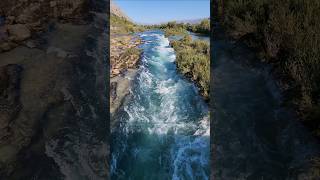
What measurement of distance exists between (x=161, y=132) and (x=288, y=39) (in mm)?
2250

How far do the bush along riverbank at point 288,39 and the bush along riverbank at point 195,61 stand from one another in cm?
134

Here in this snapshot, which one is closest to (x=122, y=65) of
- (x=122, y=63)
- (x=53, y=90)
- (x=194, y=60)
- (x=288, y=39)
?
(x=122, y=63)

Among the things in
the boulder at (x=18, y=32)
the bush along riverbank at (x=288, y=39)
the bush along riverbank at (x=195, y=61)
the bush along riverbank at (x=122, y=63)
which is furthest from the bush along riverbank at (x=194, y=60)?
the boulder at (x=18, y=32)

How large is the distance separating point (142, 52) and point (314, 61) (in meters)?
4.86

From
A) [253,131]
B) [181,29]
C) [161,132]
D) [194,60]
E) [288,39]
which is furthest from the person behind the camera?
[181,29]

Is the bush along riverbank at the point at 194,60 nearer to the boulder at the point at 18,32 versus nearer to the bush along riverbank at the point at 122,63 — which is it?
the bush along riverbank at the point at 122,63

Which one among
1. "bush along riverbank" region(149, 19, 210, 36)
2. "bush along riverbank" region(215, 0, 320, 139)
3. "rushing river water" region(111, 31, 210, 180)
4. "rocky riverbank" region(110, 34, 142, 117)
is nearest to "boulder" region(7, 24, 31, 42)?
"rocky riverbank" region(110, 34, 142, 117)

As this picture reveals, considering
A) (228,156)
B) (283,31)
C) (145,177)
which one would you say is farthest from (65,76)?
(283,31)

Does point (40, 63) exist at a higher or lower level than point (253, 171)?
higher

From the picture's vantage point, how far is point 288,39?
202 inches

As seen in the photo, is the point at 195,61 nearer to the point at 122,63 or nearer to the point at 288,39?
the point at 122,63

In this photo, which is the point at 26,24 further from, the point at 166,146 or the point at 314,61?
the point at 314,61

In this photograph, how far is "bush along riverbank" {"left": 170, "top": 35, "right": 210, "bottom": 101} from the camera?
24.6ft

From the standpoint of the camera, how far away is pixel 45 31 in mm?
6332
